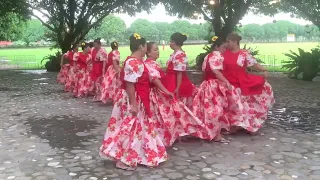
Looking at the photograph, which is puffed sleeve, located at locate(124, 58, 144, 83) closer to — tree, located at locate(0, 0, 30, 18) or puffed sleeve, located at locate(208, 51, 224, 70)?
puffed sleeve, located at locate(208, 51, 224, 70)

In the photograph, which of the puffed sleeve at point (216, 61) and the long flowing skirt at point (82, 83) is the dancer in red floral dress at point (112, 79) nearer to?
the long flowing skirt at point (82, 83)

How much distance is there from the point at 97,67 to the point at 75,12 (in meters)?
14.5

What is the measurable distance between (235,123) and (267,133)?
25.6 inches

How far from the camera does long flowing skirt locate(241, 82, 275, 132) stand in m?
7.06

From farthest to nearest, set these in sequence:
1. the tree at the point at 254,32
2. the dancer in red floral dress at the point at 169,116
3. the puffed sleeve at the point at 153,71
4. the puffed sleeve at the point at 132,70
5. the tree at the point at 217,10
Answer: the tree at the point at 254,32 < the tree at the point at 217,10 < the dancer in red floral dress at the point at 169,116 < the puffed sleeve at the point at 153,71 < the puffed sleeve at the point at 132,70

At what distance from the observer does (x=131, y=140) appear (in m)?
5.27

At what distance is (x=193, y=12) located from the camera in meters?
22.5

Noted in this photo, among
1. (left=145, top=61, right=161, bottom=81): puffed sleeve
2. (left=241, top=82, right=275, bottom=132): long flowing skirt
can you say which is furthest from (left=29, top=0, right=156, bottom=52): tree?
(left=145, top=61, right=161, bottom=81): puffed sleeve

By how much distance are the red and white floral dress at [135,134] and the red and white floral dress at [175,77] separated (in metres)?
1.17

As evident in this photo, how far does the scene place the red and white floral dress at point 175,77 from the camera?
650 centimetres

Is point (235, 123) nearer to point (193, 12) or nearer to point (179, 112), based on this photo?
point (179, 112)

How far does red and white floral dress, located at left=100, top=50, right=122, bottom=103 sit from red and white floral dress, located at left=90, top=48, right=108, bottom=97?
0.40 m

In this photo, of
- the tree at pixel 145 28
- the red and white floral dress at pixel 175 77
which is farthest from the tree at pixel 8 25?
the tree at pixel 145 28

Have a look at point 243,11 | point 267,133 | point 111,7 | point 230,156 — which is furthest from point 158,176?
point 111,7
